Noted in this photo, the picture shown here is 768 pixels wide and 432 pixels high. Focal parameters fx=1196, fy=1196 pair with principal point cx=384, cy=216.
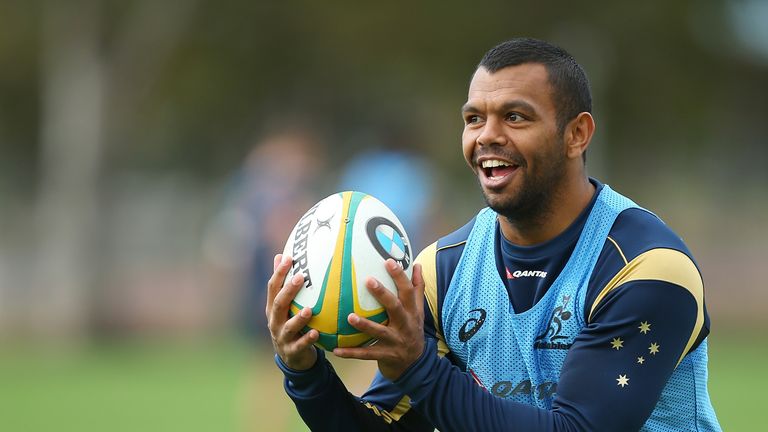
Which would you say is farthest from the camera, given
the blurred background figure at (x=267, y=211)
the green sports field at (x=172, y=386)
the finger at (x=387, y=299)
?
the green sports field at (x=172, y=386)

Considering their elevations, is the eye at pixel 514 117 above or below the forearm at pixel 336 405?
above

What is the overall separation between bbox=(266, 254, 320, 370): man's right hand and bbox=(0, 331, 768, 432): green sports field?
5677mm

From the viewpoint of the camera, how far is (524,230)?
4.63 metres

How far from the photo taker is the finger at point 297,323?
13.5ft

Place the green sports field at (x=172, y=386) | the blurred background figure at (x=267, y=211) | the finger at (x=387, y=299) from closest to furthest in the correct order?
the finger at (x=387, y=299)
the blurred background figure at (x=267, y=211)
the green sports field at (x=172, y=386)

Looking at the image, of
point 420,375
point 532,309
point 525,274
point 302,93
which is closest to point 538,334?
point 532,309

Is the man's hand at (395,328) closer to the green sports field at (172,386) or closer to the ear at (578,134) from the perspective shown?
the ear at (578,134)

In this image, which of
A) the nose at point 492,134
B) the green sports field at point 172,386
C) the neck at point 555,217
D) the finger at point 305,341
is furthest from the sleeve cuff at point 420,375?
the green sports field at point 172,386

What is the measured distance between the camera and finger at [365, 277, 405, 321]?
406cm

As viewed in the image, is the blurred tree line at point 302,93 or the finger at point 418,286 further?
the blurred tree line at point 302,93

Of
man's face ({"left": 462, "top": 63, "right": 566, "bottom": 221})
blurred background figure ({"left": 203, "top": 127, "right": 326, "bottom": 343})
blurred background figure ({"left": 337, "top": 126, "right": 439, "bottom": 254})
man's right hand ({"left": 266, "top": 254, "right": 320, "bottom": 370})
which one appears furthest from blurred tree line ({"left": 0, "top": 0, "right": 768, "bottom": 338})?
man's right hand ({"left": 266, "top": 254, "right": 320, "bottom": 370})

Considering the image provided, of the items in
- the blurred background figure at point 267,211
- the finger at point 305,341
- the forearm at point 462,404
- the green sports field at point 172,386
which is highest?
the finger at point 305,341

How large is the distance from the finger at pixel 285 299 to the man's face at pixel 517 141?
83 cm

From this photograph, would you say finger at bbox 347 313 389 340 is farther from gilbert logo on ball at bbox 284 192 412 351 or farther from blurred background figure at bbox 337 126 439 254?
blurred background figure at bbox 337 126 439 254
